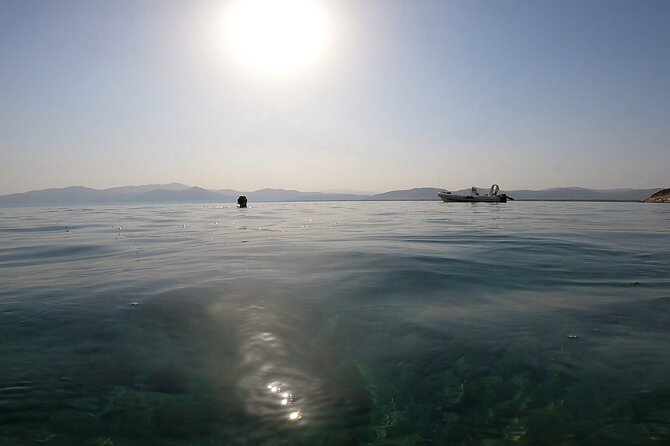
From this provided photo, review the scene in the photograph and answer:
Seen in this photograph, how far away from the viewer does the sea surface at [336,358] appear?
2.98 metres

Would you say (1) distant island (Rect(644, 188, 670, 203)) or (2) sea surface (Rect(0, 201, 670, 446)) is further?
(1) distant island (Rect(644, 188, 670, 203))

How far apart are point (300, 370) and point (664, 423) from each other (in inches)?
129

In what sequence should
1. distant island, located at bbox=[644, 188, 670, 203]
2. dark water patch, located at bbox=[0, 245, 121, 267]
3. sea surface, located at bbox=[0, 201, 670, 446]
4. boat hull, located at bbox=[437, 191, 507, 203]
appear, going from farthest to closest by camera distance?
1. distant island, located at bbox=[644, 188, 670, 203]
2. boat hull, located at bbox=[437, 191, 507, 203]
3. dark water patch, located at bbox=[0, 245, 121, 267]
4. sea surface, located at bbox=[0, 201, 670, 446]

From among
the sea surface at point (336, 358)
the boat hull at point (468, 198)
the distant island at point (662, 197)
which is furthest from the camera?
the distant island at point (662, 197)

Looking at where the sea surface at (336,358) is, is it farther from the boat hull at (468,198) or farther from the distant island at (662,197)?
the distant island at (662,197)

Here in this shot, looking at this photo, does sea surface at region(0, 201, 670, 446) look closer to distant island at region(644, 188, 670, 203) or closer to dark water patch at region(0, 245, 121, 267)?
dark water patch at region(0, 245, 121, 267)

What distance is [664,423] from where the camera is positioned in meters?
2.94

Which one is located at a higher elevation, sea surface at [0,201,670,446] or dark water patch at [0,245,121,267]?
dark water patch at [0,245,121,267]

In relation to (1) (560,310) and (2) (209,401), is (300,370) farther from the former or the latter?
(1) (560,310)


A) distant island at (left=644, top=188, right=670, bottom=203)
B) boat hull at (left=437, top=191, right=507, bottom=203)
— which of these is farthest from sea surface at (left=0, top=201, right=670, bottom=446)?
distant island at (left=644, top=188, right=670, bottom=203)

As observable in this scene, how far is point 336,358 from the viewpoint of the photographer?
4.22 meters

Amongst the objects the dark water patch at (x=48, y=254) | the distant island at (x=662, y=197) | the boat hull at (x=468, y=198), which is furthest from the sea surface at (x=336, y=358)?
the distant island at (x=662, y=197)

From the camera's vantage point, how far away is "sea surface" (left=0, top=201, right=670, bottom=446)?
117 inches

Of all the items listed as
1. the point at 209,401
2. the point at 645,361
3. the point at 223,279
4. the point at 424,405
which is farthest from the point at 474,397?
the point at 223,279
